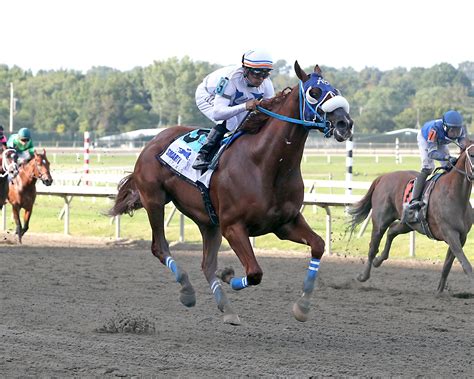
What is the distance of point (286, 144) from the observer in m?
6.56

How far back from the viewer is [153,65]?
7650 cm

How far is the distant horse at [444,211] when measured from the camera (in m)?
9.49

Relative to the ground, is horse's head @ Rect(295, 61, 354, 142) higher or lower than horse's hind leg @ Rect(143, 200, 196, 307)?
higher

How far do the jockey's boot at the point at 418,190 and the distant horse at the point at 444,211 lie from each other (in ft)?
0.57

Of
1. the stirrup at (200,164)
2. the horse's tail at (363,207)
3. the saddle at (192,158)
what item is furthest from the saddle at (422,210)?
the stirrup at (200,164)

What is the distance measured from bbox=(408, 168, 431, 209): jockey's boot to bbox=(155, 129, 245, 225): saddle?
3152mm

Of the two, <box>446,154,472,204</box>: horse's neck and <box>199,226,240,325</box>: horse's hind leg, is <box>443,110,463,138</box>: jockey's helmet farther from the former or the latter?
<box>199,226,240,325</box>: horse's hind leg

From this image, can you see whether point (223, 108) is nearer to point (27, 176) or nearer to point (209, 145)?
point (209, 145)

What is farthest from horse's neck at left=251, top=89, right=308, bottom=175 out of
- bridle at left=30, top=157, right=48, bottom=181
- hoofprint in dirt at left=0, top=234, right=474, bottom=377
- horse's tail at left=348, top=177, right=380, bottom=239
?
bridle at left=30, top=157, right=48, bottom=181

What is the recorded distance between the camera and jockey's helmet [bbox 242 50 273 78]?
22.9 ft

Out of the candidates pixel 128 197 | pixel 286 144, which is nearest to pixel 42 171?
pixel 128 197

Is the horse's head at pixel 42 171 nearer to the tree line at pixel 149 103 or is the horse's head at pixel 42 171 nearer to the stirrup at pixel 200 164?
the stirrup at pixel 200 164

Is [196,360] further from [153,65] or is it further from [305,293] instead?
[153,65]

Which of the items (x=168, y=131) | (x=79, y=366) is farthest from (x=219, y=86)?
(x=79, y=366)
